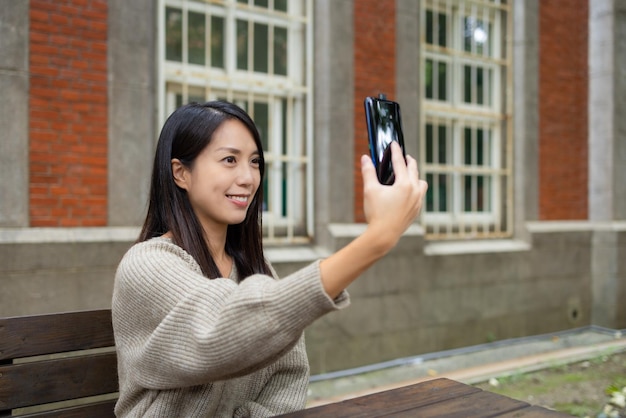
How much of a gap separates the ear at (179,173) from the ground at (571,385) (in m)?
3.80

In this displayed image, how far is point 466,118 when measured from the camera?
7141mm

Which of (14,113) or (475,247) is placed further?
(475,247)

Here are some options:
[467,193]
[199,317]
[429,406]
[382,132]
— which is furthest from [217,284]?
[467,193]

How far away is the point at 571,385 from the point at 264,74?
382 centimetres

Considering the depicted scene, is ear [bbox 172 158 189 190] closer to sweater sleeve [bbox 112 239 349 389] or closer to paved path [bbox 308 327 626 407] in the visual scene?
sweater sleeve [bbox 112 239 349 389]

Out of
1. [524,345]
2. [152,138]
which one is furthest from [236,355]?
[524,345]

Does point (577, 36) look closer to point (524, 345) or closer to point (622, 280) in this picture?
point (622, 280)

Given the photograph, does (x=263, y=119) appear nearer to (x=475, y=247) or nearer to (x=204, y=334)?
(x=475, y=247)

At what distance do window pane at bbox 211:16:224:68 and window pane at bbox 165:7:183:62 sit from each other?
0.98 feet

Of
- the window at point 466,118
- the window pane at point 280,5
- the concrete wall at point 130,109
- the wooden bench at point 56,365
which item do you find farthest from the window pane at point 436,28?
the wooden bench at point 56,365

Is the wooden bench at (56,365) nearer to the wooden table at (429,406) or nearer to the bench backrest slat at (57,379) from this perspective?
the bench backrest slat at (57,379)

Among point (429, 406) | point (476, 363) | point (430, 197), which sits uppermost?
point (430, 197)

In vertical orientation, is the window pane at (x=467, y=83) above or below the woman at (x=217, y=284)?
above

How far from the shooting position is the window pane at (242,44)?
5.54 metres
